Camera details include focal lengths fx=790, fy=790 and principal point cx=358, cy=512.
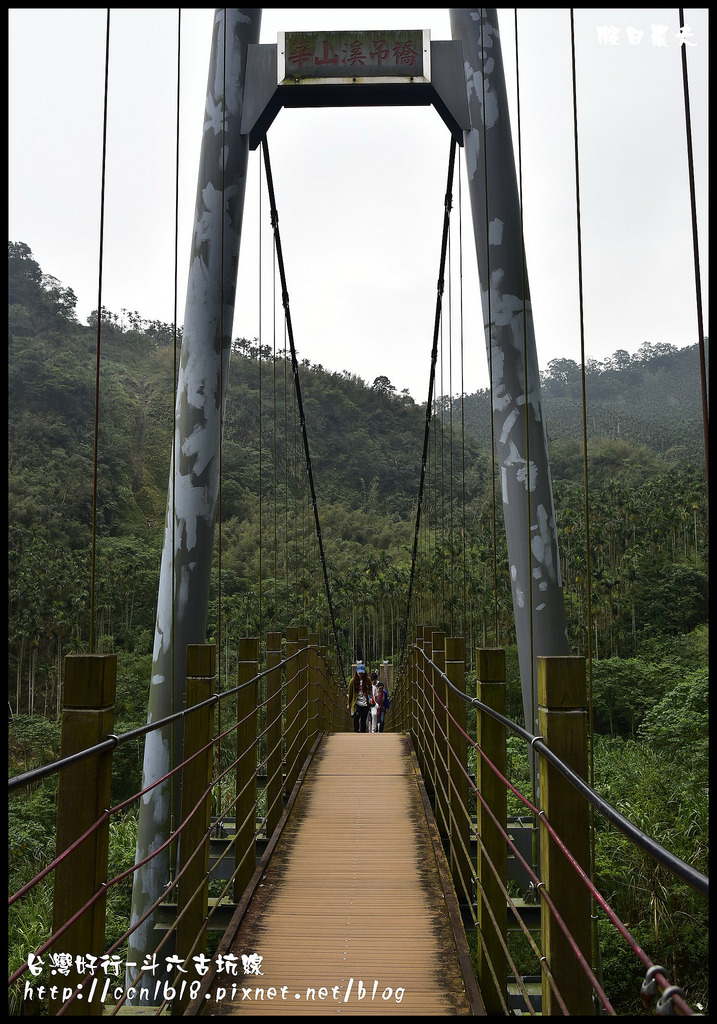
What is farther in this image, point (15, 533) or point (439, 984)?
point (15, 533)

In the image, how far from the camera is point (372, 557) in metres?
33.7

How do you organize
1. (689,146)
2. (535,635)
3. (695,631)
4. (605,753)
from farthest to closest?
(695,631), (605,753), (535,635), (689,146)

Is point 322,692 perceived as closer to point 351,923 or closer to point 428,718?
point 428,718

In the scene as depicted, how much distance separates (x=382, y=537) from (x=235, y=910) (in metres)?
37.0

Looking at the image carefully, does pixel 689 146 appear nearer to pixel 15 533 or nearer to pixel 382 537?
pixel 15 533

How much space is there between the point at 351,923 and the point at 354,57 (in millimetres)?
4415

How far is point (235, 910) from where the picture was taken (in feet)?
7.34

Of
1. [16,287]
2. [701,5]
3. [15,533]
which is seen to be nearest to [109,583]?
[15,533]

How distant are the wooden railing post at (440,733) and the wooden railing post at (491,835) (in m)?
0.90

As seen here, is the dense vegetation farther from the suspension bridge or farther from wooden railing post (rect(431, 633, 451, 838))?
wooden railing post (rect(431, 633, 451, 838))

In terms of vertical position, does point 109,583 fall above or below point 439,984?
above

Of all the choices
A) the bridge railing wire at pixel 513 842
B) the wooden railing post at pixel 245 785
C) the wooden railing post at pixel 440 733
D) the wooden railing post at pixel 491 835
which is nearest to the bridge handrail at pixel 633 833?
the bridge railing wire at pixel 513 842

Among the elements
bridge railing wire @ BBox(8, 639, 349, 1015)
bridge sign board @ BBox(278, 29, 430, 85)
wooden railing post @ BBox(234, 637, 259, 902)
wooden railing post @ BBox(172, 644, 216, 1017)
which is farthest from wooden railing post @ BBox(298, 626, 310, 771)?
bridge sign board @ BBox(278, 29, 430, 85)

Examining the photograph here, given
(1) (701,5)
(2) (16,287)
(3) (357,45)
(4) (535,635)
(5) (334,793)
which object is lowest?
(5) (334,793)
